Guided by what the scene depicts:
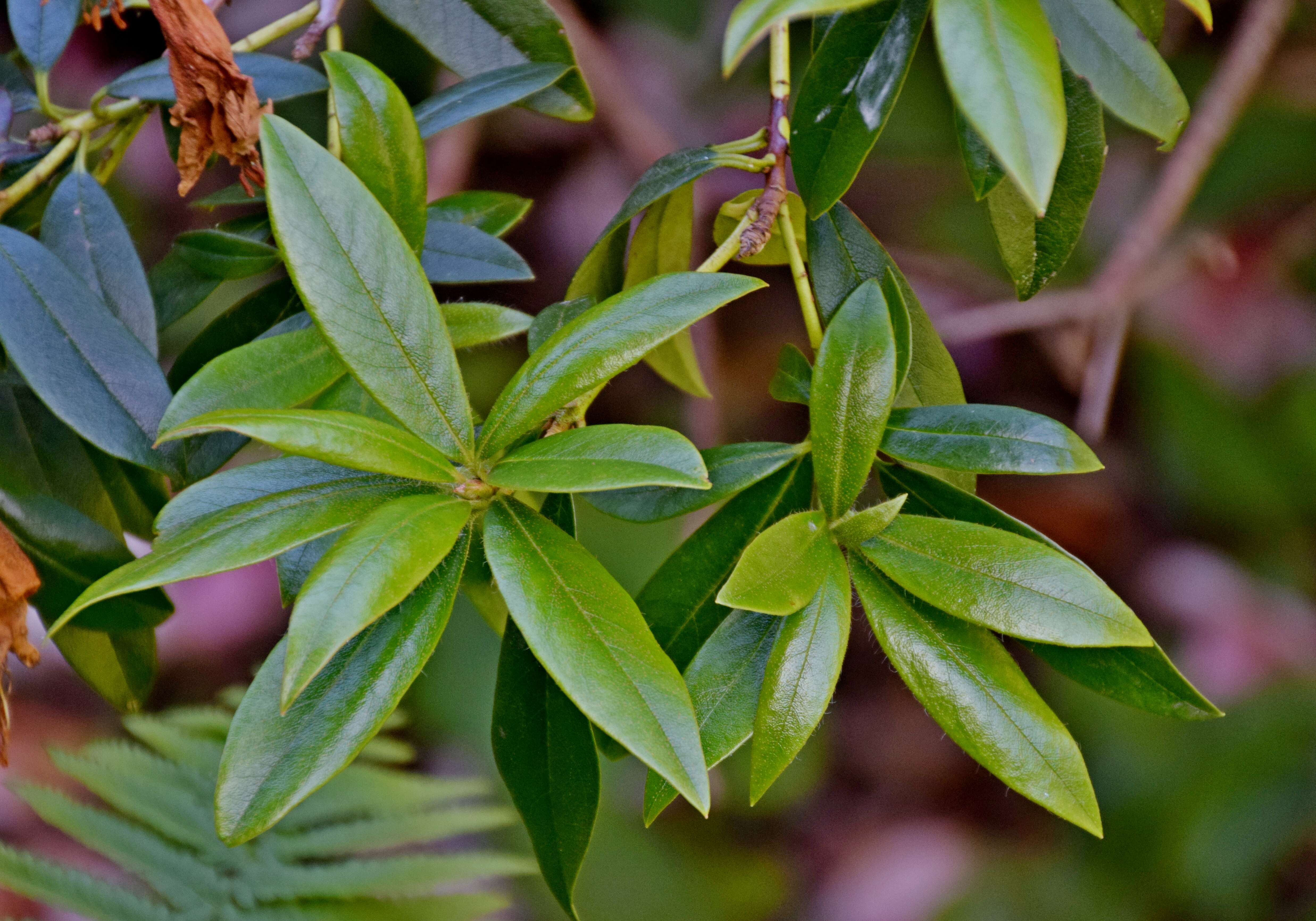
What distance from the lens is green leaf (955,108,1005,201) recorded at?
42 centimetres

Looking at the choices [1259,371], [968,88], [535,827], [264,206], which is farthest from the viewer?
[1259,371]

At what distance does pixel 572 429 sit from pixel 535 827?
7.3 inches

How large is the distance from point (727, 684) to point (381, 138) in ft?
0.88

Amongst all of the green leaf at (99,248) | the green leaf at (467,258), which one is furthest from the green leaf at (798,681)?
the green leaf at (99,248)

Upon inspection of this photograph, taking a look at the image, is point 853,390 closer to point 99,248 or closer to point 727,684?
point 727,684

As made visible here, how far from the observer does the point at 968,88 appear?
0.31 metres

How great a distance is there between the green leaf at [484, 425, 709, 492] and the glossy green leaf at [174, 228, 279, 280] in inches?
7.8

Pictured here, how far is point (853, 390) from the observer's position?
1.30 ft

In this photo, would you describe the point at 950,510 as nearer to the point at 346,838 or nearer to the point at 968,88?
the point at 968,88

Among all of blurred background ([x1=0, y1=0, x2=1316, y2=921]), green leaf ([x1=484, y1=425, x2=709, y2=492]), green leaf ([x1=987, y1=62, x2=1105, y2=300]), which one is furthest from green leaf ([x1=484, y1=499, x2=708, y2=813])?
blurred background ([x1=0, y1=0, x2=1316, y2=921])

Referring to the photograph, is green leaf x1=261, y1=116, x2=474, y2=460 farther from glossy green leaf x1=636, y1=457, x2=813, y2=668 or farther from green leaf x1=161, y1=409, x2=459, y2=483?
glossy green leaf x1=636, y1=457, x2=813, y2=668

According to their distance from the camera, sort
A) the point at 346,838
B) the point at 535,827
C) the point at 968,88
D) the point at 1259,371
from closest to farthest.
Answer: the point at 968,88 < the point at 535,827 < the point at 346,838 < the point at 1259,371

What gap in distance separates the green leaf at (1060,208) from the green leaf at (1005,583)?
14cm

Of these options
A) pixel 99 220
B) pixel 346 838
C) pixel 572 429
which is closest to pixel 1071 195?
pixel 572 429
